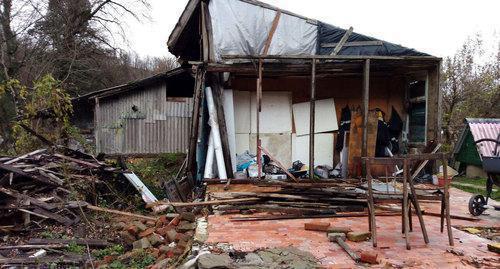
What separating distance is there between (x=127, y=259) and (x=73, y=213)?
2434mm

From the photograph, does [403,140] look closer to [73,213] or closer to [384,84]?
[384,84]

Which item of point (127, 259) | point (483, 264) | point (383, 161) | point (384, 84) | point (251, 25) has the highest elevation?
point (251, 25)

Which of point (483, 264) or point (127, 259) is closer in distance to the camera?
point (483, 264)

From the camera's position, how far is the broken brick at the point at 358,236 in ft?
15.0

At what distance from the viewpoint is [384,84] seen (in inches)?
421

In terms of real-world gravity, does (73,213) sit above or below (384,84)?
below

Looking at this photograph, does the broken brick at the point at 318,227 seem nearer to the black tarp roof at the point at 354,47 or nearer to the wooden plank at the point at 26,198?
the wooden plank at the point at 26,198

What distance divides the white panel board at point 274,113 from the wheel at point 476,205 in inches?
204

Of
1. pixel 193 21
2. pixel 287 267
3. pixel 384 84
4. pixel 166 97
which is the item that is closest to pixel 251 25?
pixel 193 21

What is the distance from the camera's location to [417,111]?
10234 millimetres

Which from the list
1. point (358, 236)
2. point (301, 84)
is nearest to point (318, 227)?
point (358, 236)

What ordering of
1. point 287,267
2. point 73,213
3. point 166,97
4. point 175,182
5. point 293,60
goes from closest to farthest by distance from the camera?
point 287,267, point 73,213, point 175,182, point 293,60, point 166,97

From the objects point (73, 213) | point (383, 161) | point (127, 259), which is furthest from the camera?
point (73, 213)

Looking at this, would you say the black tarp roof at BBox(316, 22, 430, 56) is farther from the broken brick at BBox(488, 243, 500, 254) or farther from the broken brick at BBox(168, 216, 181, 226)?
the broken brick at BBox(488, 243, 500, 254)
